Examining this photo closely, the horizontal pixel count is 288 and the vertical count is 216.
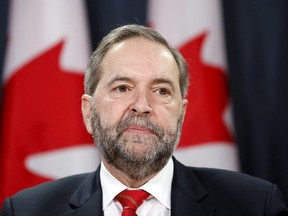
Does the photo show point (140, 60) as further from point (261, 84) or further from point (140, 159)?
point (261, 84)

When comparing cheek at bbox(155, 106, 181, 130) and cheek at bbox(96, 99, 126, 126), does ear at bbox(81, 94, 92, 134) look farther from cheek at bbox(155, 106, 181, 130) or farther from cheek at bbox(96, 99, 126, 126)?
cheek at bbox(155, 106, 181, 130)

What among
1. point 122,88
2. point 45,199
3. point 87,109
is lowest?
point 45,199

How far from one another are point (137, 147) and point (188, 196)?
0.23 m

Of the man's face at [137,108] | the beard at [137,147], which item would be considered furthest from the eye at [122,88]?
the beard at [137,147]

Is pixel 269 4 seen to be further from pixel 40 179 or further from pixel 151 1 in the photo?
pixel 40 179

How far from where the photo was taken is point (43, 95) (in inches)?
97.3

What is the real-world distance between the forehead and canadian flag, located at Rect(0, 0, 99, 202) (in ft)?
1.92

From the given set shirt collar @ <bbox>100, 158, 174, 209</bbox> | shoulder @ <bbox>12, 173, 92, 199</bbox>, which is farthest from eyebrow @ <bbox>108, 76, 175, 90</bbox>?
shoulder @ <bbox>12, 173, 92, 199</bbox>

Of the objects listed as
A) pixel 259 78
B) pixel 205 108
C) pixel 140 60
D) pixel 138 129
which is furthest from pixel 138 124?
pixel 259 78

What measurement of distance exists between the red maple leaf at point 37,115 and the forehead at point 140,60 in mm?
587

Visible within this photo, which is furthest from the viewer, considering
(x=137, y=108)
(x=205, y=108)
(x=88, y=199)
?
(x=205, y=108)

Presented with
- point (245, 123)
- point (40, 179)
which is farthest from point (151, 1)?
point (40, 179)

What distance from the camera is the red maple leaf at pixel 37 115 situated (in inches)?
96.8

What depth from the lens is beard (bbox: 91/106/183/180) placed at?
5.83ft
